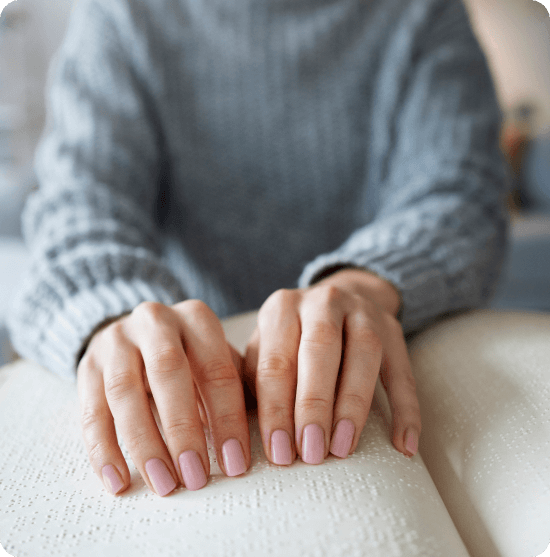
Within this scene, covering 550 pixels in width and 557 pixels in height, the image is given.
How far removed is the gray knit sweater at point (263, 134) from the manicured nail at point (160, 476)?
11.4 inches

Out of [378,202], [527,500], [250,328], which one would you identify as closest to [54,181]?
[250,328]

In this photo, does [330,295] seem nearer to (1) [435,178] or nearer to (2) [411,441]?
(2) [411,441]

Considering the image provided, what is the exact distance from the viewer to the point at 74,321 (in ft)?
1.21

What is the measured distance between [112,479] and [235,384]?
8 centimetres

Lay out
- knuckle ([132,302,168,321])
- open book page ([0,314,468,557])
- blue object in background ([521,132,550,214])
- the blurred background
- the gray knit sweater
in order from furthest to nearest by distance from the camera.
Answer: blue object in background ([521,132,550,214]) → the blurred background → the gray knit sweater → knuckle ([132,302,168,321]) → open book page ([0,314,468,557])

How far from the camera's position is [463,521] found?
25 cm

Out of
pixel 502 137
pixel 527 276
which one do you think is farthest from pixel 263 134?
pixel 527 276

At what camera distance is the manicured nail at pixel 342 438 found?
26 cm

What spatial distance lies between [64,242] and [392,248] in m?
0.32

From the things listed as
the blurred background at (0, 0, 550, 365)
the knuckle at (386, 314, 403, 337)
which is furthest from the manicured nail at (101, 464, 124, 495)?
the blurred background at (0, 0, 550, 365)

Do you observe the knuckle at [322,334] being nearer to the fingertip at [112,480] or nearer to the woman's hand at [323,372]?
the woman's hand at [323,372]

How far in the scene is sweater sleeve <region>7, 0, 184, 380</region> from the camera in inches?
15.5

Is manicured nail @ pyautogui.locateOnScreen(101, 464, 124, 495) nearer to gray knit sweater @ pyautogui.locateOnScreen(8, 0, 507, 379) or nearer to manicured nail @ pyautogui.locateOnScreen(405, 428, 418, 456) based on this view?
manicured nail @ pyautogui.locateOnScreen(405, 428, 418, 456)

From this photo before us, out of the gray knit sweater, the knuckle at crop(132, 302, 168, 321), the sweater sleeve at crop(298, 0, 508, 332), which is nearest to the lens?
the knuckle at crop(132, 302, 168, 321)
